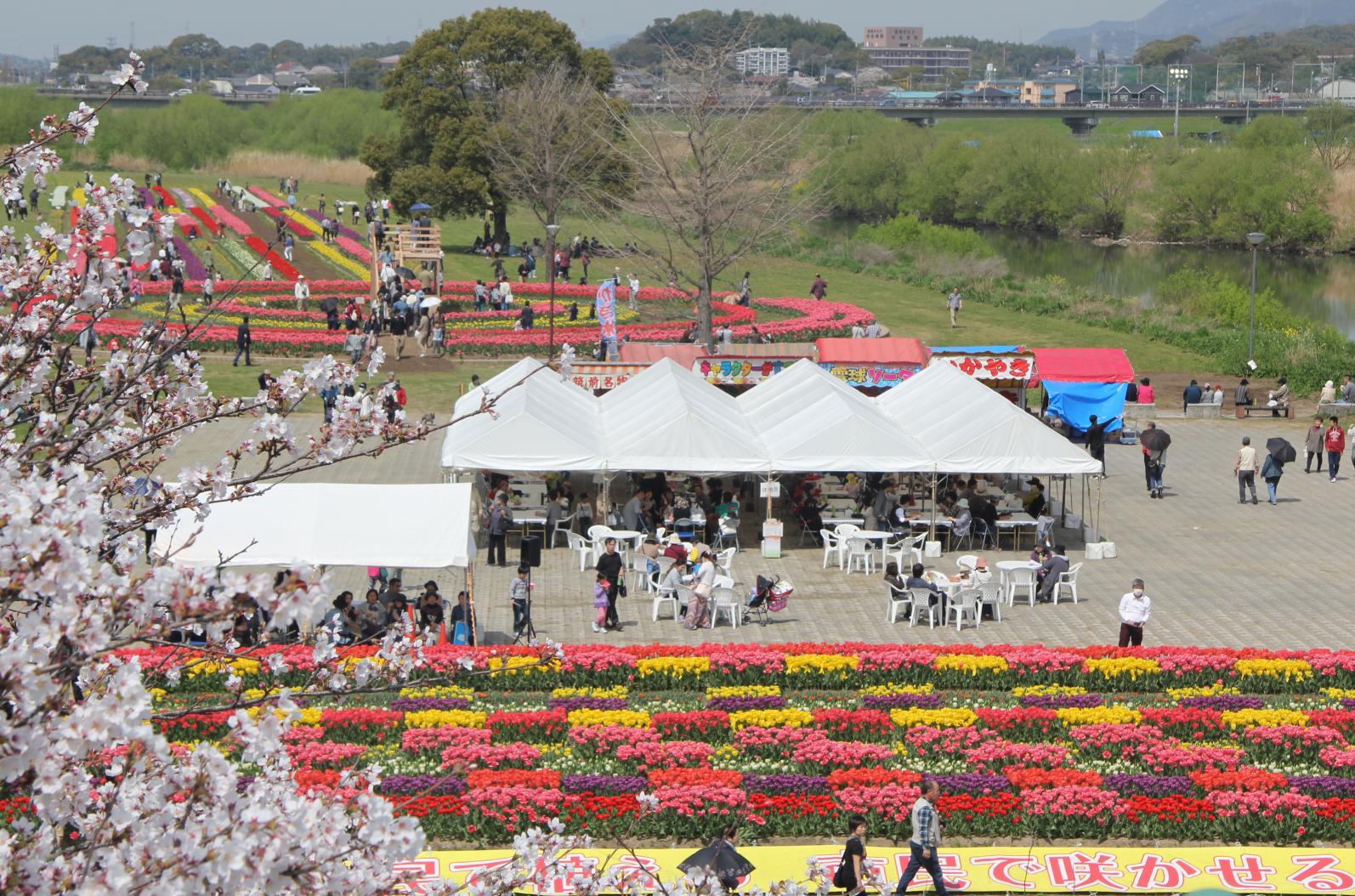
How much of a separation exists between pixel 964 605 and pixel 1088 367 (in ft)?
38.5

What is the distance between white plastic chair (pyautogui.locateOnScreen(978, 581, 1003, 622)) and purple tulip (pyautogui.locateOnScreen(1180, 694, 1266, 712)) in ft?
14.6

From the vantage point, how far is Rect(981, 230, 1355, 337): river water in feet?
207

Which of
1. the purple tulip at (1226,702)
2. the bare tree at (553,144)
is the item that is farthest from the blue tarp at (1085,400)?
the bare tree at (553,144)

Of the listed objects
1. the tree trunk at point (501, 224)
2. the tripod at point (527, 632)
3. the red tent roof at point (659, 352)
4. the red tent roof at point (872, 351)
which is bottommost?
the tripod at point (527, 632)

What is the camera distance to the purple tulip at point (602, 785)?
14.0 meters

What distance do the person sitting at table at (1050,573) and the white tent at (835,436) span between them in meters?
2.52

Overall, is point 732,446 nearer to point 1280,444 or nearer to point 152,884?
point 1280,444

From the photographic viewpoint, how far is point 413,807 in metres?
13.5

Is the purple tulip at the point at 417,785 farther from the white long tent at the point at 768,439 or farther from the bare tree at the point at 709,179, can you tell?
the bare tree at the point at 709,179

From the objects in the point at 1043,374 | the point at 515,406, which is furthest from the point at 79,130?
the point at 1043,374

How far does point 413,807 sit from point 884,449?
12.3 metres

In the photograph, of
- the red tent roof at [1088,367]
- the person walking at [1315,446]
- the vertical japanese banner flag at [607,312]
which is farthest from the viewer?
the vertical japanese banner flag at [607,312]

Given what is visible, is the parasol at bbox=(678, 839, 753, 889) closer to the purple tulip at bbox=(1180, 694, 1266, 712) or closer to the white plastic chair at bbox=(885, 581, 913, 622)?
the purple tulip at bbox=(1180, 694, 1266, 712)

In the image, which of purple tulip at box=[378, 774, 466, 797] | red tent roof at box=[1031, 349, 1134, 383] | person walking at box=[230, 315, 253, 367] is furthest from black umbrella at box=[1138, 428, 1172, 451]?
person walking at box=[230, 315, 253, 367]
